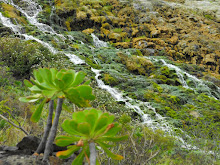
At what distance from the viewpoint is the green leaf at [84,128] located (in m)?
0.64

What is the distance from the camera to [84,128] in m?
0.66

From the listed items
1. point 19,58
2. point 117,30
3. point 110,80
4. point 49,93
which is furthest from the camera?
point 117,30

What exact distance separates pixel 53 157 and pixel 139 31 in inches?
854

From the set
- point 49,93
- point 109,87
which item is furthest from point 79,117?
point 109,87

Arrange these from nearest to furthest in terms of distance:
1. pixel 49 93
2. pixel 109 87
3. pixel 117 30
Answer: pixel 49 93
pixel 109 87
pixel 117 30

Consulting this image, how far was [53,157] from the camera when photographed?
95 centimetres

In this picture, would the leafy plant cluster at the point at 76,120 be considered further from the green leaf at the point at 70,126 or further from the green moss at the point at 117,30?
the green moss at the point at 117,30

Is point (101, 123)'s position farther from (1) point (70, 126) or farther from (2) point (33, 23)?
(2) point (33, 23)

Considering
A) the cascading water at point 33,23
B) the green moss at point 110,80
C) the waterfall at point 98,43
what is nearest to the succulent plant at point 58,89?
the green moss at point 110,80

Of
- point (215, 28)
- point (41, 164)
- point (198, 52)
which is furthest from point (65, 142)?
point (215, 28)

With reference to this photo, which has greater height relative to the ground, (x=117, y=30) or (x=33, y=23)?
(x=33, y=23)

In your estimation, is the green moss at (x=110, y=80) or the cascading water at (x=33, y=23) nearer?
the green moss at (x=110, y=80)

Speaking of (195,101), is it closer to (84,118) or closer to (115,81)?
(115,81)

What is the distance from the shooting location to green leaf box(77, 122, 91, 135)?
0.64m
